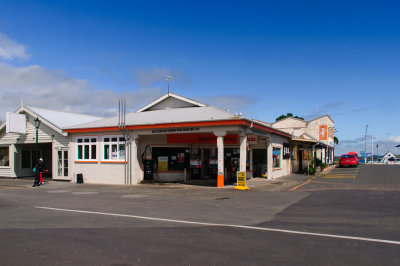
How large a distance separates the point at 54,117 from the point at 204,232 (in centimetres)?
2129

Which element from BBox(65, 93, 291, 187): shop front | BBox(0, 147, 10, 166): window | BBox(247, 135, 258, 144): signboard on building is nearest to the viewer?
BBox(65, 93, 291, 187): shop front

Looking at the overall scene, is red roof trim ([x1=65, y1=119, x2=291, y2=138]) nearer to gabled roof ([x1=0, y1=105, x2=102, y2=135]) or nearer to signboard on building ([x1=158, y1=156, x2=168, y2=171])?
gabled roof ([x1=0, y1=105, x2=102, y2=135])

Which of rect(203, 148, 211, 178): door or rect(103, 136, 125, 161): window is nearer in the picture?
rect(103, 136, 125, 161): window

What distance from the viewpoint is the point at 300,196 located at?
46.8ft

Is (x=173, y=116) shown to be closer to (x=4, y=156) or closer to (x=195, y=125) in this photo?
(x=195, y=125)

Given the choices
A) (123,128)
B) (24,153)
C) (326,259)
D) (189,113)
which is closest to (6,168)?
(24,153)

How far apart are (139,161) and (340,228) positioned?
14803 mm

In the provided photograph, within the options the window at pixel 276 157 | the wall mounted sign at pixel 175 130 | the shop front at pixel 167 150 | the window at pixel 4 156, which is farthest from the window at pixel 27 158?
the window at pixel 276 157

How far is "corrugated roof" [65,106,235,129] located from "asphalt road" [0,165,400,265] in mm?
6636

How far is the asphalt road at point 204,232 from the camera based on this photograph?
5797 mm

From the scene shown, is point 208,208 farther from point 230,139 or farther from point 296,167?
point 296,167

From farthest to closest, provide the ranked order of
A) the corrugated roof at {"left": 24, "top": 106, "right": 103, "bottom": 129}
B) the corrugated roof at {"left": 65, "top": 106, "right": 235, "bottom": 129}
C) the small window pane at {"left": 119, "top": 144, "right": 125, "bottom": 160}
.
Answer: the corrugated roof at {"left": 24, "top": 106, "right": 103, "bottom": 129}
the small window pane at {"left": 119, "top": 144, "right": 125, "bottom": 160}
the corrugated roof at {"left": 65, "top": 106, "right": 235, "bottom": 129}

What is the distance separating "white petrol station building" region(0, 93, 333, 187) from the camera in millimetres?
19703

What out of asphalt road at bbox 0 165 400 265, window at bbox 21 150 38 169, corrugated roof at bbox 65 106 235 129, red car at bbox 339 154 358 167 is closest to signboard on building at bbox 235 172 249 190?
corrugated roof at bbox 65 106 235 129
